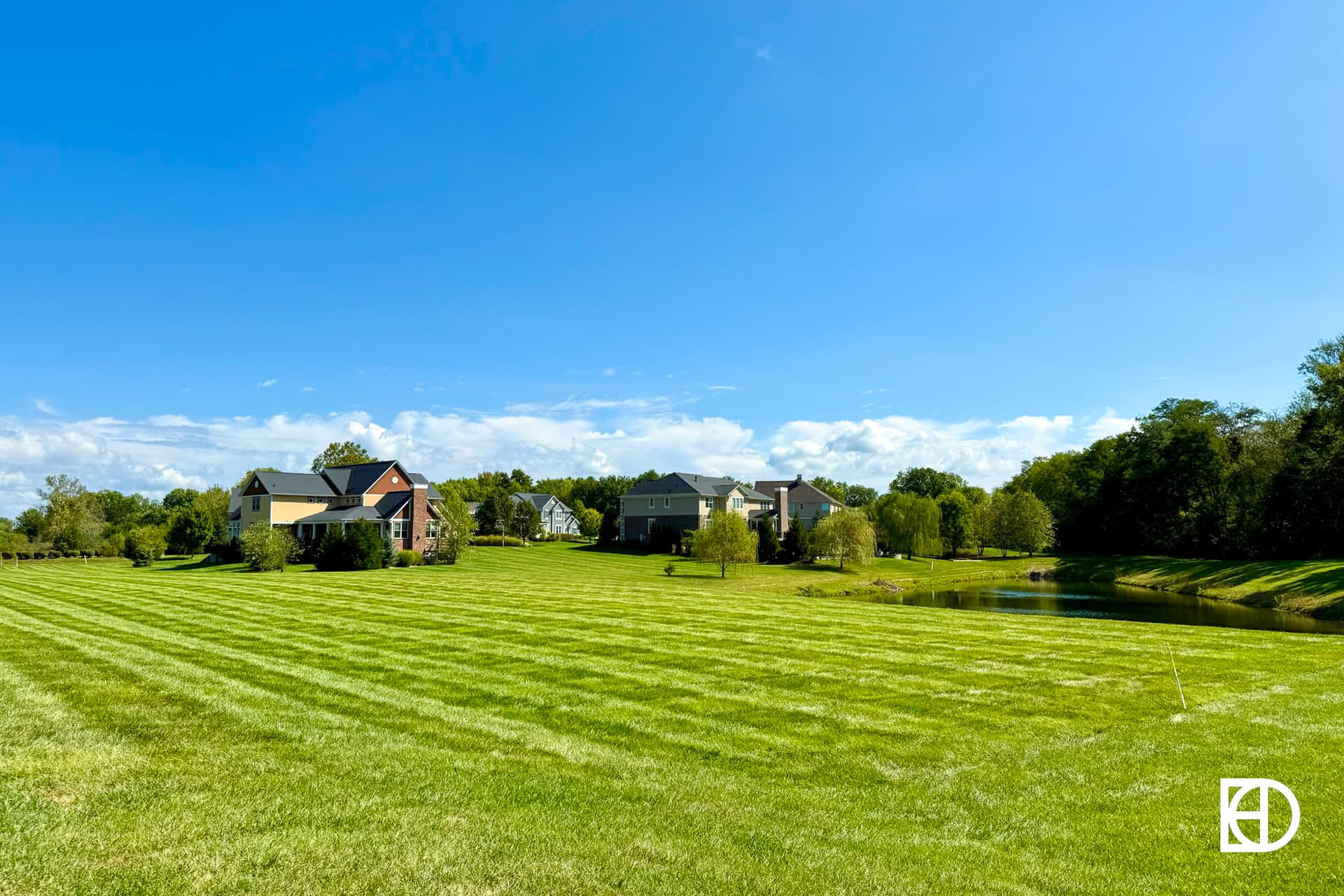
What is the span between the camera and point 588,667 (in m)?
15.7

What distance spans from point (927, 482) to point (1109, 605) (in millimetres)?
96105

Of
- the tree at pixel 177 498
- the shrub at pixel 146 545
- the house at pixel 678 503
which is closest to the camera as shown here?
the shrub at pixel 146 545

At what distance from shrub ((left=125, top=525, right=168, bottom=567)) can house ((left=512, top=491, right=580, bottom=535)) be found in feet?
201

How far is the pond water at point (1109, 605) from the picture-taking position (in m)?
33.8

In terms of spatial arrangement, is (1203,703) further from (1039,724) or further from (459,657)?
(459,657)

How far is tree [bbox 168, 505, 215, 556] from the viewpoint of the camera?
72000 mm

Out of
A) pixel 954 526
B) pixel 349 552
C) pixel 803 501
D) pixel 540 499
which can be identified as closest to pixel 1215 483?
pixel 954 526

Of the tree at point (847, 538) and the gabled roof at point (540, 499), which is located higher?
the gabled roof at point (540, 499)

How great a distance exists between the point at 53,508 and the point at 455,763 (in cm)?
10387

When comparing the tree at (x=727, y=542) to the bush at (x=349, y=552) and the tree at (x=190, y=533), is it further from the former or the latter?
the tree at (x=190, y=533)

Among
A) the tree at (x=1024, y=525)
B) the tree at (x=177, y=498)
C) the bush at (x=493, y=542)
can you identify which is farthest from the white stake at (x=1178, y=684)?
the tree at (x=177, y=498)

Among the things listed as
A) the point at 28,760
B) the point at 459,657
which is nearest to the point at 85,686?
the point at 28,760

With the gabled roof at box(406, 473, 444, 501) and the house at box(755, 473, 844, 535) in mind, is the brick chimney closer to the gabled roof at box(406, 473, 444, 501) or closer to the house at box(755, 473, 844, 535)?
the gabled roof at box(406, 473, 444, 501)

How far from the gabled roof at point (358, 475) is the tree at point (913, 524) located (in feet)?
158
